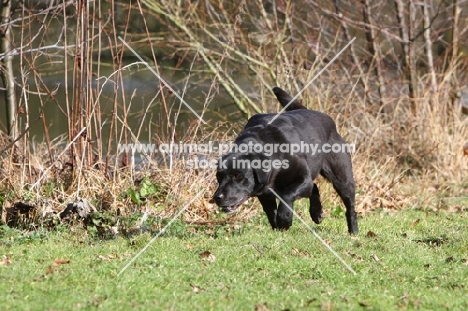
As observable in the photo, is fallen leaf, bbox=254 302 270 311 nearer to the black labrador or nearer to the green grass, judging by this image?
the green grass

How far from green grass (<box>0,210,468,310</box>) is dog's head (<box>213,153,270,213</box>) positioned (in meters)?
0.37

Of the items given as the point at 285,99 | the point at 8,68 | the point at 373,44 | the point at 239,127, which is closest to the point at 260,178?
the point at 285,99

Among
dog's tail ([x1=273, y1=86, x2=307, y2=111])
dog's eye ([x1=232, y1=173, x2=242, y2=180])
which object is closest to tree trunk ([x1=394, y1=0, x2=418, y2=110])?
dog's tail ([x1=273, y1=86, x2=307, y2=111])

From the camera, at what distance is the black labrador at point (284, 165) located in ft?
23.2

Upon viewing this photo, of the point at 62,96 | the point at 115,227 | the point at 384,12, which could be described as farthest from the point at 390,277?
the point at 62,96

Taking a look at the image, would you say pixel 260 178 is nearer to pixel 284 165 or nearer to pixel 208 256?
pixel 284 165

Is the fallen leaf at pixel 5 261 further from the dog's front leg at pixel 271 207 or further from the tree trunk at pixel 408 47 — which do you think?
the tree trunk at pixel 408 47

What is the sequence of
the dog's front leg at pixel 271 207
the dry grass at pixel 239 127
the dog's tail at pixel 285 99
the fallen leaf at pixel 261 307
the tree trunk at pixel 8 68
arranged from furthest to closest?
the tree trunk at pixel 8 68, the dog's tail at pixel 285 99, the dry grass at pixel 239 127, the dog's front leg at pixel 271 207, the fallen leaf at pixel 261 307

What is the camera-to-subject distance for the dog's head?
7.03m

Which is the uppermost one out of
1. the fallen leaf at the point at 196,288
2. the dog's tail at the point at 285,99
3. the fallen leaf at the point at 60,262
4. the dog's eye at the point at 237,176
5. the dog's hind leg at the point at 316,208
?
the dog's tail at the point at 285,99

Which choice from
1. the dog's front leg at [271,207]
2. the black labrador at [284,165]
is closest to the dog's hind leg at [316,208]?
the black labrador at [284,165]

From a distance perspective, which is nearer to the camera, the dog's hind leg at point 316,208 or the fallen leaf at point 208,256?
the fallen leaf at point 208,256

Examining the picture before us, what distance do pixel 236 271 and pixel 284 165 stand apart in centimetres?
155

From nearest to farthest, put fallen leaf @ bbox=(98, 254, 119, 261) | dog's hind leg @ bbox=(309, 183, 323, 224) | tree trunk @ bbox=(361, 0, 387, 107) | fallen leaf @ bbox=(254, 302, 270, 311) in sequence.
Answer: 1. fallen leaf @ bbox=(254, 302, 270, 311)
2. fallen leaf @ bbox=(98, 254, 119, 261)
3. dog's hind leg @ bbox=(309, 183, 323, 224)
4. tree trunk @ bbox=(361, 0, 387, 107)
